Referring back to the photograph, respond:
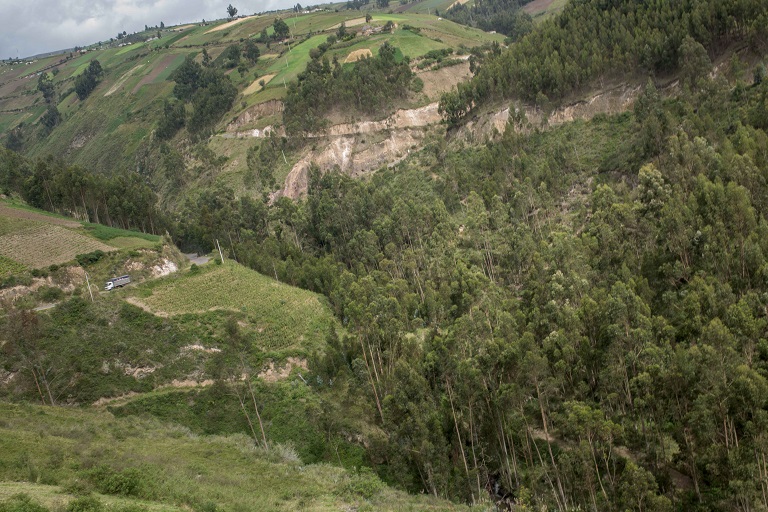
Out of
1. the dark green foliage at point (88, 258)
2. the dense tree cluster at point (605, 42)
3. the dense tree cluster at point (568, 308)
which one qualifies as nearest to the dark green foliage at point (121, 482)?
the dense tree cluster at point (568, 308)

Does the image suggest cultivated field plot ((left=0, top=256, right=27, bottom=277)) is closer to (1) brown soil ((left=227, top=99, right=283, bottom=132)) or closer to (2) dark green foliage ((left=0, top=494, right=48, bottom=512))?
(2) dark green foliage ((left=0, top=494, right=48, bottom=512))

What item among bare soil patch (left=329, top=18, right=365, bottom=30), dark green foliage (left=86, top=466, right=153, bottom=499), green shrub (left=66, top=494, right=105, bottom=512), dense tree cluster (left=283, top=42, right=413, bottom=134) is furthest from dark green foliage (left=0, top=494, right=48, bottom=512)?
bare soil patch (left=329, top=18, right=365, bottom=30)

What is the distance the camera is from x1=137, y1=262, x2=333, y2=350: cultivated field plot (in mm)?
68062

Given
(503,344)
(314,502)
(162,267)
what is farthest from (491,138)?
(314,502)

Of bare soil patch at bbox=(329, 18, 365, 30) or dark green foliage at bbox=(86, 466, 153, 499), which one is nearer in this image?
dark green foliage at bbox=(86, 466, 153, 499)

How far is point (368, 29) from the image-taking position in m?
177

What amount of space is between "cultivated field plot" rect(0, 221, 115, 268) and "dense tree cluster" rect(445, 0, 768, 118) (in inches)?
3016

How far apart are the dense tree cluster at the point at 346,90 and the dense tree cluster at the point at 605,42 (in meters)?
17.6

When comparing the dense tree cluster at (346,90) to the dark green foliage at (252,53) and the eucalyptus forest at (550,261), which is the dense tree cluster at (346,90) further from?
the dark green foliage at (252,53)

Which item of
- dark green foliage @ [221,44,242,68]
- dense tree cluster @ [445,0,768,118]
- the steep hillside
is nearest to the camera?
dense tree cluster @ [445,0,768,118]

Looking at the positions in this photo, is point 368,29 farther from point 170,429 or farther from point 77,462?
point 77,462

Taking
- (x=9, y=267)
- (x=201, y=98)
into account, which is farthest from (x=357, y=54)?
(x=9, y=267)

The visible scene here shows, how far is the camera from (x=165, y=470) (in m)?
34.6

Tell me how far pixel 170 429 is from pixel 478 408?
25487mm
